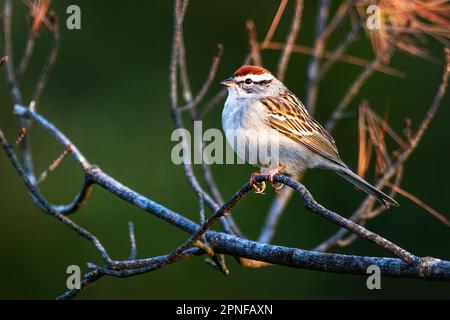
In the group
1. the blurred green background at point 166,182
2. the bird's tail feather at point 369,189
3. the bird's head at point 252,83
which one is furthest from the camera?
the blurred green background at point 166,182

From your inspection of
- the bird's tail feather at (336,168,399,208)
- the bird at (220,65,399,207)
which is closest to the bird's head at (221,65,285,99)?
the bird at (220,65,399,207)

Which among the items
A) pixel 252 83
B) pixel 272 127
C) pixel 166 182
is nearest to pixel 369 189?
pixel 272 127

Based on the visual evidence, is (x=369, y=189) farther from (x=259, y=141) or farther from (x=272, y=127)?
(x=272, y=127)

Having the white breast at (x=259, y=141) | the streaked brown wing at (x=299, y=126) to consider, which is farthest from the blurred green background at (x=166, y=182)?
the white breast at (x=259, y=141)

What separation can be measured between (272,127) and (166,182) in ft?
7.18

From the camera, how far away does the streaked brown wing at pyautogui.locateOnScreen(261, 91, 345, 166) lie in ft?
13.8

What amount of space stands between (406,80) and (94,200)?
268 centimetres

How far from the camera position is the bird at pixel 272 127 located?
402cm

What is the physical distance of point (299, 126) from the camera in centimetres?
429

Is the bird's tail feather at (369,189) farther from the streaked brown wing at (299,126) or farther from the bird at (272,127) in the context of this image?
the streaked brown wing at (299,126)

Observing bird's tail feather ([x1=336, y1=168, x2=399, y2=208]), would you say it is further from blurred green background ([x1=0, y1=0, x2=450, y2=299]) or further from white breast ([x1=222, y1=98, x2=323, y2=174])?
blurred green background ([x1=0, y1=0, x2=450, y2=299])

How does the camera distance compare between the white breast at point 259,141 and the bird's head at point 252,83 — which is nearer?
the white breast at point 259,141

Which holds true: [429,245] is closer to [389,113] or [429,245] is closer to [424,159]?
[424,159]

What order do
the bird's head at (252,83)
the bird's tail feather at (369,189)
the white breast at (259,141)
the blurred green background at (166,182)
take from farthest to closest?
1. the blurred green background at (166,182)
2. the bird's head at (252,83)
3. the white breast at (259,141)
4. the bird's tail feather at (369,189)
